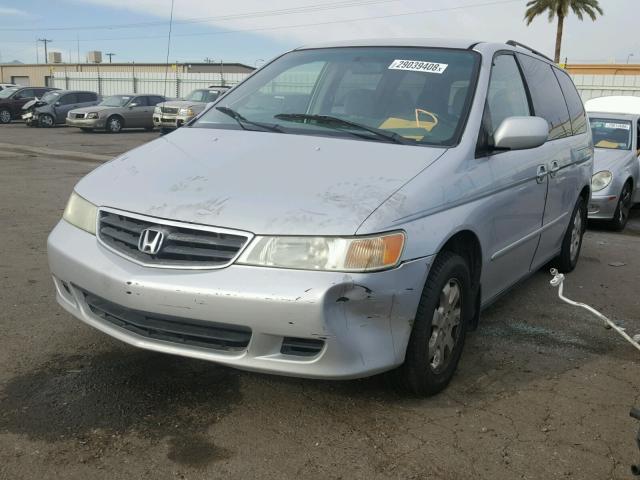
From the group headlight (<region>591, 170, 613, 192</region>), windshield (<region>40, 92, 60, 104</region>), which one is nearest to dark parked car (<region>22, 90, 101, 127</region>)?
windshield (<region>40, 92, 60, 104</region>)

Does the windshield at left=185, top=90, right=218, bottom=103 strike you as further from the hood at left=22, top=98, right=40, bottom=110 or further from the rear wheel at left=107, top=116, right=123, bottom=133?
the hood at left=22, top=98, right=40, bottom=110

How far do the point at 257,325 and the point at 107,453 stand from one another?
79 centimetres

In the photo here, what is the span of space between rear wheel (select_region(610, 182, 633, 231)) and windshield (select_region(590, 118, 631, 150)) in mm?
799

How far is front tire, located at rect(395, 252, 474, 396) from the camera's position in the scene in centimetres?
291

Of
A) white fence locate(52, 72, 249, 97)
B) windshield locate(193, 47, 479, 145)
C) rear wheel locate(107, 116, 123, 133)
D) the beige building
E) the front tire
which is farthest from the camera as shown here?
the beige building

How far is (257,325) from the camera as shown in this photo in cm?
260

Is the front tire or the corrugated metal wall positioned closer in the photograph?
the front tire

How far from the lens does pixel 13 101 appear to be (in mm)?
28406

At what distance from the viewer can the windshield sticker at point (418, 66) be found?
150 inches

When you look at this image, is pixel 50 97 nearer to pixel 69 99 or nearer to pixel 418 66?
pixel 69 99

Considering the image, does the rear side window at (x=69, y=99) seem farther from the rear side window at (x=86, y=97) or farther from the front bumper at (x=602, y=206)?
the front bumper at (x=602, y=206)

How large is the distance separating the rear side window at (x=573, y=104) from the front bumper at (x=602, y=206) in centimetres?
242

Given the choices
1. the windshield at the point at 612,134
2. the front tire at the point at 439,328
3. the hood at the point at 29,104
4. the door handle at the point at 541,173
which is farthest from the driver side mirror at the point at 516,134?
the hood at the point at 29,104

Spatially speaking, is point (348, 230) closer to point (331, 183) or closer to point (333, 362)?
point (331, 183)
